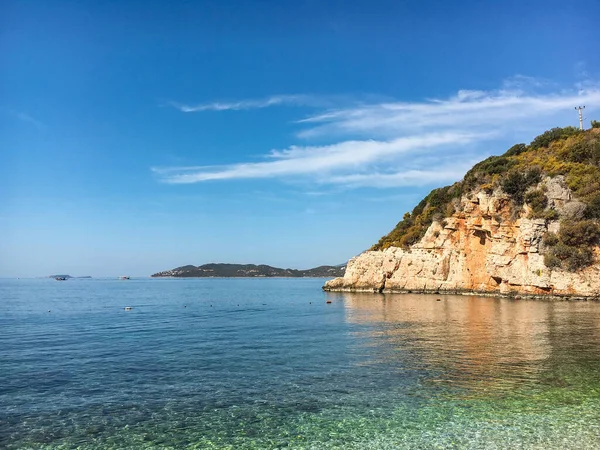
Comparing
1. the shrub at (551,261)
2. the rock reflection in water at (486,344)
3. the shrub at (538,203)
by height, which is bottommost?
the rock reflection in water at (486,344)

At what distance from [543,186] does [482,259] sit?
14.1 metres

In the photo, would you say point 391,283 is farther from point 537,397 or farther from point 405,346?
point 537,397

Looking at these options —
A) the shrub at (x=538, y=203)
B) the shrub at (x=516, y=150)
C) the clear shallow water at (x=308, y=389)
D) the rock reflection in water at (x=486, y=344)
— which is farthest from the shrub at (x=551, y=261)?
the shrub at (x=516, y=150)

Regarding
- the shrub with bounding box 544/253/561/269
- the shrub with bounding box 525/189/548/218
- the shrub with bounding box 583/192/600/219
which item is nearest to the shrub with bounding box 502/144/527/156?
the shrub with bounding box 525/189/548/218

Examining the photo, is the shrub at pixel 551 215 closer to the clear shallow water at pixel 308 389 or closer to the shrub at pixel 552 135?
the shrub at pixel 552 135

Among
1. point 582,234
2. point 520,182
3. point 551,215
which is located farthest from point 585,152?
point 582,234

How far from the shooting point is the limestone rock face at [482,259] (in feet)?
192

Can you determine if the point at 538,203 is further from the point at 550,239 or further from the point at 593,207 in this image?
the point at 593,207

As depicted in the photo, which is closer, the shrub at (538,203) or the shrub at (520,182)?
the shrub at (538,203)

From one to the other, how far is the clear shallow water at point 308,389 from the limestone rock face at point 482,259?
28281mm

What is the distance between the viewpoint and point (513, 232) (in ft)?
211

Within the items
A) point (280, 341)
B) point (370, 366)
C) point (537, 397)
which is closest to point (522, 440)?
point (537, 397)

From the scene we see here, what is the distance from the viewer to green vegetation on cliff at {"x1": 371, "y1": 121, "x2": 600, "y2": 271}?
5622cm

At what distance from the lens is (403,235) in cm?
9088
